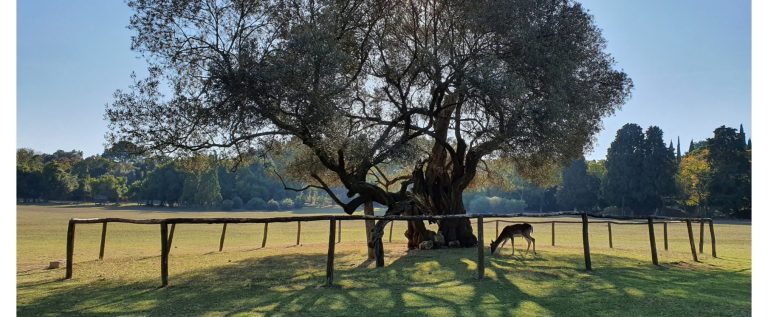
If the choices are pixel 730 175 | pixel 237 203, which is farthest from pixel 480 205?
pixel 237 203

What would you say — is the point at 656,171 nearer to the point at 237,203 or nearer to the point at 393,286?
the point at 393,286

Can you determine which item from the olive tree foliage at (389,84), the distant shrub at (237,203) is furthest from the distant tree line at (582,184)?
the olive tree foliage at (389,84)

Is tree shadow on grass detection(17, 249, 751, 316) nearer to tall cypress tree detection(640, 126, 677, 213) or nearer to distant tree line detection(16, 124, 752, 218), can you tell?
distant tree line detection(16, 124, 752, 218)

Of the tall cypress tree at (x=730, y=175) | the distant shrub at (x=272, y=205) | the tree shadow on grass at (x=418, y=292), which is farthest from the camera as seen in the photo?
the distant shrub at (x=272, y=205)

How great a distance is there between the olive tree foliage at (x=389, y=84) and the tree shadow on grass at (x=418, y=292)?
3.61 metres

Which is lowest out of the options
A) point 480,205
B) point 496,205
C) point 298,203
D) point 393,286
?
point 298,203

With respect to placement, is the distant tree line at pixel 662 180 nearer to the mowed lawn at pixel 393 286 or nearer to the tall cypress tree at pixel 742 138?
the tall cypress tree at pixel 742 138

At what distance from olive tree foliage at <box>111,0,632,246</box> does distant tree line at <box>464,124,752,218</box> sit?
112 ft

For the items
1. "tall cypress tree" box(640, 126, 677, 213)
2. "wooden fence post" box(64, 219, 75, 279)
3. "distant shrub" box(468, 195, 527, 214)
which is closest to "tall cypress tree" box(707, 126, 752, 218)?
"tall cypress tree" box(640, 126, 677, 213)

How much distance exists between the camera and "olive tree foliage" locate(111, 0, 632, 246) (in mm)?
14570

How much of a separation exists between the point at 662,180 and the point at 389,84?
2175 inches

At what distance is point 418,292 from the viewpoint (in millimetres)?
11039

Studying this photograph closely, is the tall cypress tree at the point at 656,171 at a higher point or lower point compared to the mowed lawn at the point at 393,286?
higher

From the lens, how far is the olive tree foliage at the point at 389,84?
1457 cm
